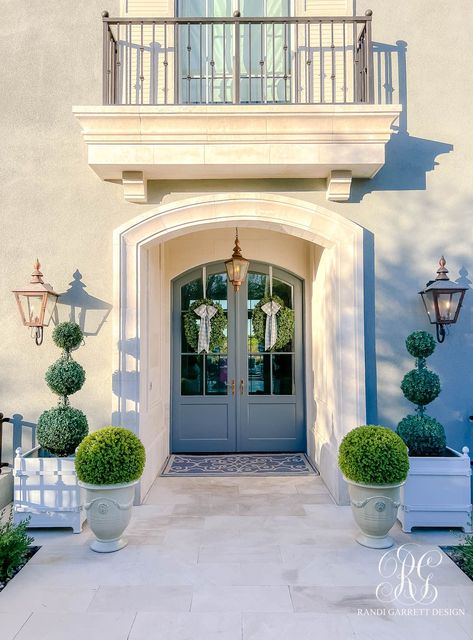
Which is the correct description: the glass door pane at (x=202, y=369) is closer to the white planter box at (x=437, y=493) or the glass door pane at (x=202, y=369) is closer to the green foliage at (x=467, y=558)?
the white planter box at (x=437, y=493)

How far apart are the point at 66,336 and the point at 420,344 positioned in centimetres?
344

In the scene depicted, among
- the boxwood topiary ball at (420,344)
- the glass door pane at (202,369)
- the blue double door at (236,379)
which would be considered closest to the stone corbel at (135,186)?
the blue double door at (236,379)

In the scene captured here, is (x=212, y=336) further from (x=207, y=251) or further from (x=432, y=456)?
(x=432, y=456)

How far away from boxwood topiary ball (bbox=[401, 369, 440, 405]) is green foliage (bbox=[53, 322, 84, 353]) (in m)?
3.27

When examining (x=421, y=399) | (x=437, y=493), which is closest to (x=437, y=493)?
(x=437, y=493)

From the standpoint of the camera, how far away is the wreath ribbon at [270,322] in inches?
254

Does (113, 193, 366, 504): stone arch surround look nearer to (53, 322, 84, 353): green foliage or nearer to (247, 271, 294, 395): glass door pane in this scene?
(53, 322, 84, 353): green foliage

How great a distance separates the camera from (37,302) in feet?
14.8

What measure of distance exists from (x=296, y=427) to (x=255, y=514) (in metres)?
2.33

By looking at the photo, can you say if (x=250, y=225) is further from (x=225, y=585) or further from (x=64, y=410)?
(x=225, y=585)

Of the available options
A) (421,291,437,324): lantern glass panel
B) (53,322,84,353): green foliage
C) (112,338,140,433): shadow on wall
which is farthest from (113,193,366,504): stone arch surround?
(421,291,437,324): lantern glass panel

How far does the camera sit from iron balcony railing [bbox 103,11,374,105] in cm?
462

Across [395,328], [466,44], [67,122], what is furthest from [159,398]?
[466,44]

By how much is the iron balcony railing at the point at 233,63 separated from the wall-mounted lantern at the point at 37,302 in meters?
1.98
